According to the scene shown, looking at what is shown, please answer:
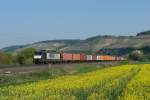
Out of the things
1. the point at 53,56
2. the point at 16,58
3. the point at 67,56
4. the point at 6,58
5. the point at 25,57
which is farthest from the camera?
the point at 25,57

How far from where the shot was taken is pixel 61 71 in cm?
6194

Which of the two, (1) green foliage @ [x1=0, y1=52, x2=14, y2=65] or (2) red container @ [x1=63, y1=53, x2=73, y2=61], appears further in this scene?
(2) red container @ [x1=63, y1=53, x2=73, y2=61]

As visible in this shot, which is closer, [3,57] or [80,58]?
[3,57]

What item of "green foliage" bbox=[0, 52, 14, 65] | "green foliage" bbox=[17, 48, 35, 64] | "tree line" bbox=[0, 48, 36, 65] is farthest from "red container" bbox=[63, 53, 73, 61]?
"green foliage" bbox=[0, 52, 14, 65]

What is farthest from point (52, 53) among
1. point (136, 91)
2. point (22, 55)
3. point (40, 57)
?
point (136, 91)

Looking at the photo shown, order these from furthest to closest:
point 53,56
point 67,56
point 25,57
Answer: point 25,57 < point 67,56 < point 53,56

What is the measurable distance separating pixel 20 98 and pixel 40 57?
64.8m

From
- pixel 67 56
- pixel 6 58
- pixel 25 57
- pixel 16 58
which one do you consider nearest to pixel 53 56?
pixel 6 58

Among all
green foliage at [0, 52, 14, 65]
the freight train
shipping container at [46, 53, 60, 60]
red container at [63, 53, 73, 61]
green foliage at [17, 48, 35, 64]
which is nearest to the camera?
green foliage at [0, 52, 14, 65]

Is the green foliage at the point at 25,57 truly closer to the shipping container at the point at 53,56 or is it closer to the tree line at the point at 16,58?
the tree line at the point at 16,58

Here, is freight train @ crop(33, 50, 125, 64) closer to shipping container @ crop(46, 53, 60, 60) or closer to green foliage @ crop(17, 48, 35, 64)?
shipping container @ crop(46, 53, 60, 60)

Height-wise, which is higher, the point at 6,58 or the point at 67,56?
the point at 6,58

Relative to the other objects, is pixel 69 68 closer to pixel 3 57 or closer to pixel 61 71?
pixel 61 71

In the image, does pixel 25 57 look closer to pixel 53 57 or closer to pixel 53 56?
pixel 53 56
